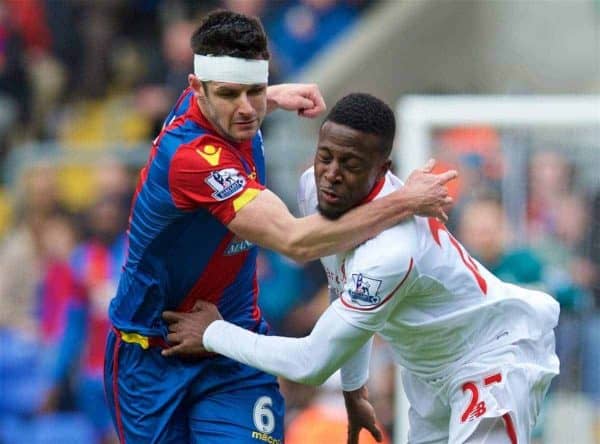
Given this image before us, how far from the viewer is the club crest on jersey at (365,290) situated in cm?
519

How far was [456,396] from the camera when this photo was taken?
5.61 meters

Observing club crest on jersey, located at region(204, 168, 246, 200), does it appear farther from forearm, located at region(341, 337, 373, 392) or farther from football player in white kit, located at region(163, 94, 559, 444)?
forearm, located at region(341, 337, 373, 392)

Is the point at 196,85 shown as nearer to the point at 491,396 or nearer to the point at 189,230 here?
the point at 189,230

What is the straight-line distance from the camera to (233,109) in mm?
5508

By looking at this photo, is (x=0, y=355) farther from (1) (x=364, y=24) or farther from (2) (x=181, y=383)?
(2) (x=181, y=383)

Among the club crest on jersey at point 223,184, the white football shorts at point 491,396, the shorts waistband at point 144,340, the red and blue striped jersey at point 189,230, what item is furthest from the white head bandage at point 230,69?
the white football shorts at point 491,396

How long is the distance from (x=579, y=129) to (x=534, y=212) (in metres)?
0.59

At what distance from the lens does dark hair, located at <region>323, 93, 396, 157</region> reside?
5.20 meters

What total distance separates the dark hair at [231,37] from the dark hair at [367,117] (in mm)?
472

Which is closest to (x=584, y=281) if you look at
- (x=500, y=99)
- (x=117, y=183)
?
(x=500, y=99)

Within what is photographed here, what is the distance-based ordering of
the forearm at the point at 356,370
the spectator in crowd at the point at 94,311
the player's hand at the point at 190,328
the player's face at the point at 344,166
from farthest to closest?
the spectator in crowd at the point at 94,311 < the forearm at the point at 356,370 < the player's hand at the point at 190,328 < the player's face at the point at 344,166

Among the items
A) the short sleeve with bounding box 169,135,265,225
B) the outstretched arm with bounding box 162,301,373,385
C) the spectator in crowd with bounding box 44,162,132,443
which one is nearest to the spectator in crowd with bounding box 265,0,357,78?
the spectator in crowd with bounding box 44,162,132,443

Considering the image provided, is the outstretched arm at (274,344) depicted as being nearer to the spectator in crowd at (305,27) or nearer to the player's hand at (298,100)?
the player's hand at (298,100)

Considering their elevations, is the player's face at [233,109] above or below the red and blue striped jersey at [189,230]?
above
